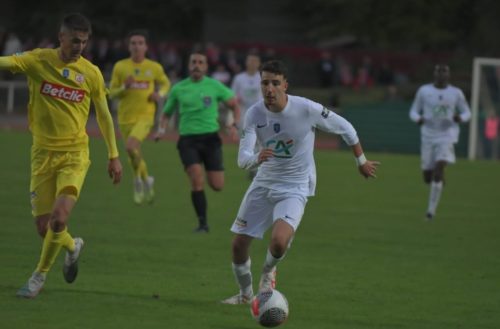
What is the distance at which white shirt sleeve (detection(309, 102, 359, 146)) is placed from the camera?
10.6 metres

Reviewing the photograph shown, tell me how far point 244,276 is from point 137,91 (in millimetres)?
8471

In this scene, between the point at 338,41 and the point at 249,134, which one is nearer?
the point at 249,134

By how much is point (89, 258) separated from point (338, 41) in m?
40.4

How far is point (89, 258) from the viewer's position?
43.9 ft

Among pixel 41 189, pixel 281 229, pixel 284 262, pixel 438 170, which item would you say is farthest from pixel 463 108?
pixel 41 189

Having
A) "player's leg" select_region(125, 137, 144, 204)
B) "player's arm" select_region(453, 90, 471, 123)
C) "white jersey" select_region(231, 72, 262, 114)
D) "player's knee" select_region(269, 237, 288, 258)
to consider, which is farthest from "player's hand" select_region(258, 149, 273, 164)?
"white jersey" select_region(231, 72, 262, 114)

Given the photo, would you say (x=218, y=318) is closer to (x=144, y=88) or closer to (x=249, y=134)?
(x=249, y=134)

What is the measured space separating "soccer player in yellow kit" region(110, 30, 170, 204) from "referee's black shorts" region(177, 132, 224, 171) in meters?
2.39

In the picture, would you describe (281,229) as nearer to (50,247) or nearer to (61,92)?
(50,247)

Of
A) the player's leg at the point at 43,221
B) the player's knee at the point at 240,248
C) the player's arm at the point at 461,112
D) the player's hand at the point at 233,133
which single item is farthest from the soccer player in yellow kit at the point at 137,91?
the player's knee at the point at 240,248

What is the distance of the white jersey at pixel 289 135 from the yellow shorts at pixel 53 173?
1502 millimetres

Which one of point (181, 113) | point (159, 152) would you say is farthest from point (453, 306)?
point (159, 152)

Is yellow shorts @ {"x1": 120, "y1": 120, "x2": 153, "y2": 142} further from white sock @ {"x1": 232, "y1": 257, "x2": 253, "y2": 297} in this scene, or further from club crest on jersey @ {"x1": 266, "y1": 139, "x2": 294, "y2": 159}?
club crest on jersey @ {"x1": 266, "y1": 139, "x2": 294, "y2": 159}

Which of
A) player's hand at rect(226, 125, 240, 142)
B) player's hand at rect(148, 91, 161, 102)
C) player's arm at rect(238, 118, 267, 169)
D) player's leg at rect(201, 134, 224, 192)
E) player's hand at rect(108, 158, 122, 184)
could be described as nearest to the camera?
player's arm at rect(238, 118, 267, 169)
